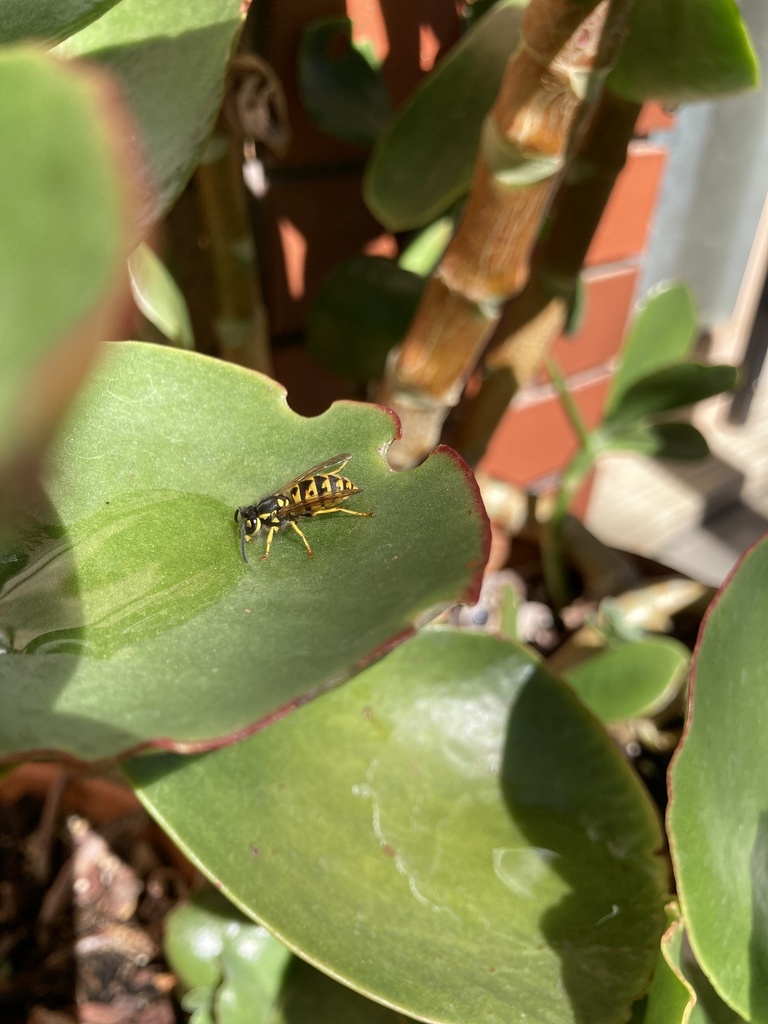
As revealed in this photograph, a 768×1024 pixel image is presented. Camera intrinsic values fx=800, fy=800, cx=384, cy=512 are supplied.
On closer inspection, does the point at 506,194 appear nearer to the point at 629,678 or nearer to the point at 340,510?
the point at 340,510

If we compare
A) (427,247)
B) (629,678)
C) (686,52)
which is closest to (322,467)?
(686,52)

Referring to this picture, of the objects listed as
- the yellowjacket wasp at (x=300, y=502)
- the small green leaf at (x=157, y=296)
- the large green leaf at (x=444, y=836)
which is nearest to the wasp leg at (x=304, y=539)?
the yellowjacket wasp at (x=300, y=502)

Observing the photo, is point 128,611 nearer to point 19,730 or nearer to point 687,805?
point 19,730

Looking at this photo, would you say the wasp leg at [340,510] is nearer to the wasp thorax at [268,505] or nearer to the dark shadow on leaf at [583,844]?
the wasp thorax at [268,505]

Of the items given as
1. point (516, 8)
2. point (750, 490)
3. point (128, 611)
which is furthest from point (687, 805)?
point (750, 490)

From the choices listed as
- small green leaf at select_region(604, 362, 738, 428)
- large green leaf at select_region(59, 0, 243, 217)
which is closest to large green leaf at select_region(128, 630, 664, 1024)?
large green leaf at select_region(59, 0, 243, 217)

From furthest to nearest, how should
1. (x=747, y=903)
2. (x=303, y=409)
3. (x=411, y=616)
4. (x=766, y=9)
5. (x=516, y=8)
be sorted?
(x=303, y=409) < (x=766, y=9) < (x=516, y=8) < (x=747, y=903) < (x=411, y=616)
